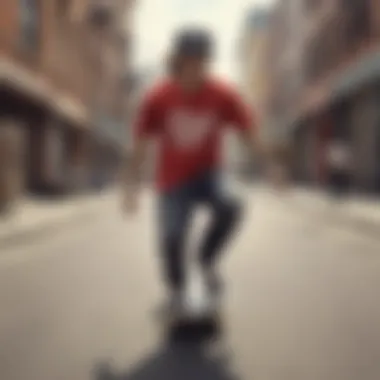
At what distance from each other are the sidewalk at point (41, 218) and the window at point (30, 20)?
515 cm

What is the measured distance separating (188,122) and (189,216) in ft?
1.53

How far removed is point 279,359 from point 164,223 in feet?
2.94

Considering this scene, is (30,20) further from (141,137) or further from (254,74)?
(254,74)

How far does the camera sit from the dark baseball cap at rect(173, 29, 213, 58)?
10.3 feet

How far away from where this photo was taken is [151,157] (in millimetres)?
3826

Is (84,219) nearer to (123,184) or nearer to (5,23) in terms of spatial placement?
(123,184)

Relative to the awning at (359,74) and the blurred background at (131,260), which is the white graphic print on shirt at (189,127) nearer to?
the blurred background at (131,260)

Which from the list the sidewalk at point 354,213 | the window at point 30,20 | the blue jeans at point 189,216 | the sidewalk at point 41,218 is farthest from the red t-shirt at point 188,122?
the sidewalk at point 41,218

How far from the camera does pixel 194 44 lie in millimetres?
3146

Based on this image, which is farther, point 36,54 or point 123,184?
point 123,184

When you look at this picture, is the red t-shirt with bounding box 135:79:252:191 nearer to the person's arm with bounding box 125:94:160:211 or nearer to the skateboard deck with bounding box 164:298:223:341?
the person's arm with bounding box 125:94:160:211

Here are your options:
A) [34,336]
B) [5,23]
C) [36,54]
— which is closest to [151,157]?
[34,336]

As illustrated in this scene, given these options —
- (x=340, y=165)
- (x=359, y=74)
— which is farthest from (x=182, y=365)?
(x=340, y=165)

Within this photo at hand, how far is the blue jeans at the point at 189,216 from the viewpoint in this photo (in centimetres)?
368
